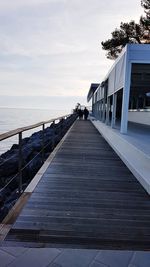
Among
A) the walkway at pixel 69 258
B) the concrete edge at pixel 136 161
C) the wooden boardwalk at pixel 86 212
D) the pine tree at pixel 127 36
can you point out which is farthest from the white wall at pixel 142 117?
the walkway at pixel 69 258

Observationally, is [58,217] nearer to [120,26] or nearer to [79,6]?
[79,6]

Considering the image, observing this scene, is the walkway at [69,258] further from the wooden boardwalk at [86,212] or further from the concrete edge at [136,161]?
the concrete edge at [136,161]

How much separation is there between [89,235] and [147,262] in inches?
23.4

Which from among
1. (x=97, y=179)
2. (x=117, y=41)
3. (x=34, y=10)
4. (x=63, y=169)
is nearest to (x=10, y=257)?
(x=97, y=179)

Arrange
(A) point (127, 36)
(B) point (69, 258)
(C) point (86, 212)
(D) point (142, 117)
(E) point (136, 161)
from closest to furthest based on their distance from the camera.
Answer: (B) point (69, 258), (C) point (86, 212), (E) point (136, 161), (D) point (142, 117), (A) point (127, 36)

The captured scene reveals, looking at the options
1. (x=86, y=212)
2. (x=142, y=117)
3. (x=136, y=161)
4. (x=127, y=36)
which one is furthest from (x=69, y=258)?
(x=127, y=36)

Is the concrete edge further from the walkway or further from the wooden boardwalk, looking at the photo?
the walkway

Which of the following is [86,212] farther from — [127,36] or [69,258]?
[127,36]

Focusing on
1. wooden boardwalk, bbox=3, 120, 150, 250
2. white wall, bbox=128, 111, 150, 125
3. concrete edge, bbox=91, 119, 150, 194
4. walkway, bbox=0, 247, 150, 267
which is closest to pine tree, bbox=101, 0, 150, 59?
white wall, bbox=128, 111, 150, 125

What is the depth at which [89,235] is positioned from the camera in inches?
106

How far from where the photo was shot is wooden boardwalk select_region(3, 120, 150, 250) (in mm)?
2613

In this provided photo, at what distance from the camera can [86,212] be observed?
3240mm

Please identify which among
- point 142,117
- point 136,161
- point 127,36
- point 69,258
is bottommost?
point 69,258

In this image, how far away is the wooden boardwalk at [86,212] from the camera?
8.57ft
